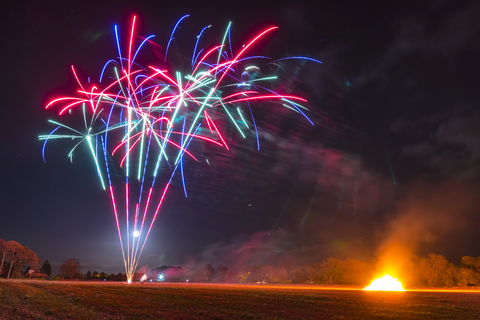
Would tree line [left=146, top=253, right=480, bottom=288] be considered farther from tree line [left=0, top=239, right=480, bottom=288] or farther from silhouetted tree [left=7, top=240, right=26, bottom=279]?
silhouetted tree [left=7, top=240, right=26, bottom=279]

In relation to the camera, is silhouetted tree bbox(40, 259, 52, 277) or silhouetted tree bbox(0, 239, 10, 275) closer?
silhouetted tree bbox(0, 239, 10, 275)

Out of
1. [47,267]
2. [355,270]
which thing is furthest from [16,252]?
[355,270]

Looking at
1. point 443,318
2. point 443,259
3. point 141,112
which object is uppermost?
point 141,112

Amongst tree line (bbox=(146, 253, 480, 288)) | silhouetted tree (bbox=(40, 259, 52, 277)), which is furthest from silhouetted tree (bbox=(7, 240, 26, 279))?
tree line (bbox=(146, 253, 480, 288))

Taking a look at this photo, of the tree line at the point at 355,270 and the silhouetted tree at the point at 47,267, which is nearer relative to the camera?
the tree line at the point at 355,270

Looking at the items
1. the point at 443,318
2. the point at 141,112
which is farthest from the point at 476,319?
the point at 141,112

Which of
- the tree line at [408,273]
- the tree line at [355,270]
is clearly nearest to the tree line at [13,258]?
the tree line at [355,270]

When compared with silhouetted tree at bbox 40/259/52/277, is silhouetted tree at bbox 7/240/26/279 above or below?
above

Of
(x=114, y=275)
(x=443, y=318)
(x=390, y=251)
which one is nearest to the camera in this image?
(x=443, y=318)

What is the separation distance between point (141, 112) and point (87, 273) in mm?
120395

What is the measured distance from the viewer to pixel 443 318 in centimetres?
1727

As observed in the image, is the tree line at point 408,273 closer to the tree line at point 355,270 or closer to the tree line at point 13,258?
the tree line at point 355,270

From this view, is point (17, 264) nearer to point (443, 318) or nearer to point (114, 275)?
point (114, 275)

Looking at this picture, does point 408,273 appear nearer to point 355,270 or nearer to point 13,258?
point 355,270
